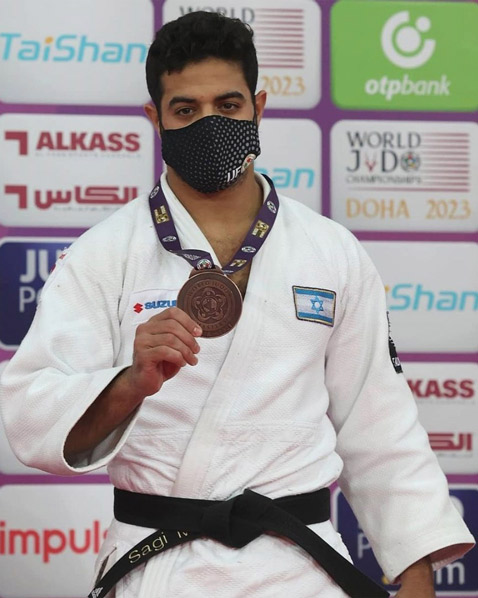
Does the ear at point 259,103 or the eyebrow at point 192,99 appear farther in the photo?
the ear at point 259,103

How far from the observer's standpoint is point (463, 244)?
3449 millimetres

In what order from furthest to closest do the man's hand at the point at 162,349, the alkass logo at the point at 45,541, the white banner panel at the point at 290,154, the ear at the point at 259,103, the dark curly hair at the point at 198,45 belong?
1. the white banner panel at the point at 290,154
2. the alkass logo at the point at 45,541
3. the ear at the point at 259,103
4. the dark curly hair at the point at 198,45
5. the man's hand at the point at 162,349

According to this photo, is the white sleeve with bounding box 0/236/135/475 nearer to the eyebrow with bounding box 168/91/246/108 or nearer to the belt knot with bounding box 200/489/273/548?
the belt knot with bounding box 200/489/273/548

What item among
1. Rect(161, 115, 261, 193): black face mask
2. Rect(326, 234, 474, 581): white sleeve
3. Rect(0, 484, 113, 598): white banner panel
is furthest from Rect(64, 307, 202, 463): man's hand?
Rect(0, 484, 113, 598): white banner panel

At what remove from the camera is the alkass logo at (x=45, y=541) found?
10.8 ft

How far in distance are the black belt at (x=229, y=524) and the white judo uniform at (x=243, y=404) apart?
0.07 ft

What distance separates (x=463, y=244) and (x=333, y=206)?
16.9 inches

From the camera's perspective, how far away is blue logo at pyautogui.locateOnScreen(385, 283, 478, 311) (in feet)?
11.2

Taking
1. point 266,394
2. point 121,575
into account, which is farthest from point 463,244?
point 121,575

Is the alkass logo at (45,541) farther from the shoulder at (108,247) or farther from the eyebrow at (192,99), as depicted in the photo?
the eyebrow at (192,99)

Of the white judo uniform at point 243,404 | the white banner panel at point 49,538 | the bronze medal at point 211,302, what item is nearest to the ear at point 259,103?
the white judo uniform at point 243,404

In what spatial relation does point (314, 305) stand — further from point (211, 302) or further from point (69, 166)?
point (69, 166)

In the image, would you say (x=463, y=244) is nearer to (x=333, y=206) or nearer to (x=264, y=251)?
(x=333, y=206)

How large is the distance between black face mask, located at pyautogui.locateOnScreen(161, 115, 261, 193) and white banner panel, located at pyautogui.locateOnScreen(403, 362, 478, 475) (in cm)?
146
